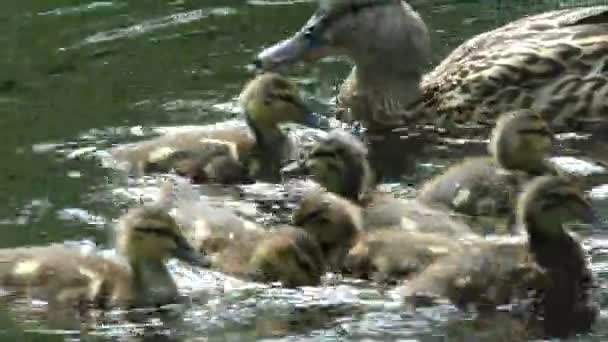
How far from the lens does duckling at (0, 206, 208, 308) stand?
7.15 metres

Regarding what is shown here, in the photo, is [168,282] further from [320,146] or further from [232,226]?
[320,146]

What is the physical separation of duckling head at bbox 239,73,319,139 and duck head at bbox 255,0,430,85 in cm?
89

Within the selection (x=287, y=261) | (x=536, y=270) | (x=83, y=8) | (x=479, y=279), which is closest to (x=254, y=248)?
(x=287, y=261)

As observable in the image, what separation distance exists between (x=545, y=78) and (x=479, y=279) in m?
2.66

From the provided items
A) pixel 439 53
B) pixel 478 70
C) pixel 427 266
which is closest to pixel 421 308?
pixel 427 266

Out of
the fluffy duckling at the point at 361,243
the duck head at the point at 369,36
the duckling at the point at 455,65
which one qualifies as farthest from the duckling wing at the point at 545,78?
the fluffy duckling at the point at 361,243

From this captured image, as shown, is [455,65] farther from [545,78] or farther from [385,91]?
[545,78]

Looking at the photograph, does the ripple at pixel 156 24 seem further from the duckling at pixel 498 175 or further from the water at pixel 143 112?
the duckling at pixel 498 175

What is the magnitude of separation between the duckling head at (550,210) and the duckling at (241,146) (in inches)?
69.9

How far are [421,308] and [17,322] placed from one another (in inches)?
50.9

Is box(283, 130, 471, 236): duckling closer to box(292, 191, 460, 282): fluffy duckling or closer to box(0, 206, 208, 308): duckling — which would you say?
box(292, 191, 460, 282): fluffy duckling

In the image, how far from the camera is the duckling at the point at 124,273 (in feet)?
23.5

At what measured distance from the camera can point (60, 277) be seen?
718cm

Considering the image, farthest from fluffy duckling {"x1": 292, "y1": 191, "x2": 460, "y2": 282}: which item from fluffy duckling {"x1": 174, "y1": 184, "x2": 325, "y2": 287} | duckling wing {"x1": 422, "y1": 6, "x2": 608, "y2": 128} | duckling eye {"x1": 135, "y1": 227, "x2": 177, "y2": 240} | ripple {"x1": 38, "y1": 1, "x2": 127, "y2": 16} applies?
ripple {"x1": 38, "y1": 1, "x2": 127, "y2": 16}
